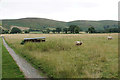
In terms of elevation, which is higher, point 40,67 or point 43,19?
point 43,19

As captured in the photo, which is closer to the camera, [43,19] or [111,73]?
[111,73]

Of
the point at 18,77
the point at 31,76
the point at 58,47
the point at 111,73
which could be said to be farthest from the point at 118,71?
the point at 58,47

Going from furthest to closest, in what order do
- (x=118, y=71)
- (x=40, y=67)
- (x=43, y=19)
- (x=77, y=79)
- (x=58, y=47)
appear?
(x=43, y=19) < (x=58, y=47) < (x=40, y=67) < (x=118, y=71) < (x=77, y=79)

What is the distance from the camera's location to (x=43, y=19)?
654 ft

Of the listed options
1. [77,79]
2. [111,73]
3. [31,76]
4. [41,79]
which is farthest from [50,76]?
[111,73]

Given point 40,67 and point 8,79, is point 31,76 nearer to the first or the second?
point 8,79

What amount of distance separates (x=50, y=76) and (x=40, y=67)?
206cm

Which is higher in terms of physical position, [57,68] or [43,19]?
[43,19]

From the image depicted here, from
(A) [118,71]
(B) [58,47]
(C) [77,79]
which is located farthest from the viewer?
(B) [58,47]

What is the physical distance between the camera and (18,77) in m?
7.24

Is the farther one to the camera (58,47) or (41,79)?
(58,47)

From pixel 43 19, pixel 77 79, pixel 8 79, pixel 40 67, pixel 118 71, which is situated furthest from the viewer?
pixel 43 19

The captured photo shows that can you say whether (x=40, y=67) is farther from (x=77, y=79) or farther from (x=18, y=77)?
(x=77, y=79)

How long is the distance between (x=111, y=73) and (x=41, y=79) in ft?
10.9
